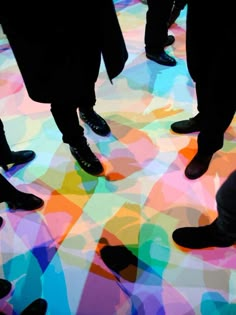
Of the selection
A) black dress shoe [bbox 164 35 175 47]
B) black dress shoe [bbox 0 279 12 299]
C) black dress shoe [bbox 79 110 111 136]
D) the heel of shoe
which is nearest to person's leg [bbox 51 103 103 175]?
black dress shoe [bbox 79 110 111 136]

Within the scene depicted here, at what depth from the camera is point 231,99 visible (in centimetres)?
125

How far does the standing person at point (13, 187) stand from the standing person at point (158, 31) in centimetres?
113

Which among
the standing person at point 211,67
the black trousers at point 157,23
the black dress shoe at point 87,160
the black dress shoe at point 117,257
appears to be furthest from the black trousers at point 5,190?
the black trousers at point 157,23

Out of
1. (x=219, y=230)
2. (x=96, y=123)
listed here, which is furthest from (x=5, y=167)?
(x=219, y=230)

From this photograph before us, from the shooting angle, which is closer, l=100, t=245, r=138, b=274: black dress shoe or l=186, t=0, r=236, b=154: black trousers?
l=186, t=0, r=236, b=154: black trousers

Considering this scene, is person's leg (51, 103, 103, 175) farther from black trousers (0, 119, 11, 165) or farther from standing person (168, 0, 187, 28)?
standing person (168, 0, 187, 28)

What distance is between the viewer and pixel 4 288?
1.23 meters

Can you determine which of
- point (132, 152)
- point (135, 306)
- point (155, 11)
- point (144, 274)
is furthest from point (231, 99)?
point (155, 11)

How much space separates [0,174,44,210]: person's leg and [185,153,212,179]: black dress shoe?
0.72 m

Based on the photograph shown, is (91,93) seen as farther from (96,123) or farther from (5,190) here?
(5,190)

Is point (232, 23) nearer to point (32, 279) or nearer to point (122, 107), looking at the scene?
point (122, 107)

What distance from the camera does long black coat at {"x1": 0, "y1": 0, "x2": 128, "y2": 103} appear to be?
1062 mm

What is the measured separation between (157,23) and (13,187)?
1382 mm

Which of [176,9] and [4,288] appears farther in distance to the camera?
[176,9]
